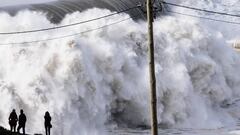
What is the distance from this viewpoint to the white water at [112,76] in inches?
1137

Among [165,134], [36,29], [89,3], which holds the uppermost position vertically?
[89,3]

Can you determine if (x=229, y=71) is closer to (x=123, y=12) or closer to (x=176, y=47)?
(x=176, y=47)

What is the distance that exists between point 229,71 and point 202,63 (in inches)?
207

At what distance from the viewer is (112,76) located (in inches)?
1321

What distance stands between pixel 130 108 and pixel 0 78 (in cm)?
857

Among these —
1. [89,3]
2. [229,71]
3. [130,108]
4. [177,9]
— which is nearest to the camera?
[130,108]

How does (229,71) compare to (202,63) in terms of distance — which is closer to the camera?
(202,63)

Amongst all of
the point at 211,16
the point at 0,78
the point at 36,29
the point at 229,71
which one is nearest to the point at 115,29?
the point at 36,29

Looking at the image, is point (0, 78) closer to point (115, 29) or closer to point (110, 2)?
point (115, 29)

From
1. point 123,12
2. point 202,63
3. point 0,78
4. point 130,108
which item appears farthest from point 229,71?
point 0,78

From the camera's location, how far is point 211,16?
59625 millimetres

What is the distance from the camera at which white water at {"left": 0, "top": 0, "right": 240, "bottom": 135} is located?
28875 mm

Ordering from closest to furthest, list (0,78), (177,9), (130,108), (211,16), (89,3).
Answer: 1. (0,78)
2. (130,108)
3. (89,3)
4. (177,9)
5. (211,16)

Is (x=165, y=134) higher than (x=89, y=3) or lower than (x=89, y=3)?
lower
